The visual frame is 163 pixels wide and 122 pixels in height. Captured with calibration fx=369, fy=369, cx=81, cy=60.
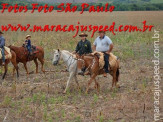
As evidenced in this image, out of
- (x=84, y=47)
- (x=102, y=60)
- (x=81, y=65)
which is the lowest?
(x=81, y=65)

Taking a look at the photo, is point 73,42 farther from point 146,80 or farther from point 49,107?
point 49,107

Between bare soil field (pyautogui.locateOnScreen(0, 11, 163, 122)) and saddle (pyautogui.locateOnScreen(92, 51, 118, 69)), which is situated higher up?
saddle (pyautogui.locateOnScreen(92, 51, 118, 69))

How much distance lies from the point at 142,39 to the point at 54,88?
45.8 ft

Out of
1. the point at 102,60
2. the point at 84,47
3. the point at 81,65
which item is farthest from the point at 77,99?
the point at 84,47

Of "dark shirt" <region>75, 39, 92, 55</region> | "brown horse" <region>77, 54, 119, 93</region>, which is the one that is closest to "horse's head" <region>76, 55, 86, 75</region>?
"brown horse" <region>77, 54, 119, 93</region>

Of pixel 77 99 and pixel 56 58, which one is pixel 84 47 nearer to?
pixel 56 58

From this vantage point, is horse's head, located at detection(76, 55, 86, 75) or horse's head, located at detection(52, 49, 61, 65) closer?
horse's head, located at detection(52, 49, 61, 65)

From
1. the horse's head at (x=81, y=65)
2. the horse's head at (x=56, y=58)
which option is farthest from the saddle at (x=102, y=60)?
the horse's head at (x=56, y=58)

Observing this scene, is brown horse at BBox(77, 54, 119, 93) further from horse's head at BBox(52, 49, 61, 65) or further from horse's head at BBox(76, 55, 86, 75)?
horse's head at BBox(52, 49, 61, 65)

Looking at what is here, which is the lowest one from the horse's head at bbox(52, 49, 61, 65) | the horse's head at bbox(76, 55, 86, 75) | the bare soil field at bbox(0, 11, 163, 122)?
the bare soil field at bbox(0, 11, 163, 122)

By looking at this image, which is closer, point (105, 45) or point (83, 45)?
point (105, 45)

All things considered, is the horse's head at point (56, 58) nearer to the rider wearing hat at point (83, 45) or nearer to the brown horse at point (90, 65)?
the brown horse at point (90, 65)

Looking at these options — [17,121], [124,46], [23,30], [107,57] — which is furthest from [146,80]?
[23,30]

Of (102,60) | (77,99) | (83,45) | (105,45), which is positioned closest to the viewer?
(77,99)
